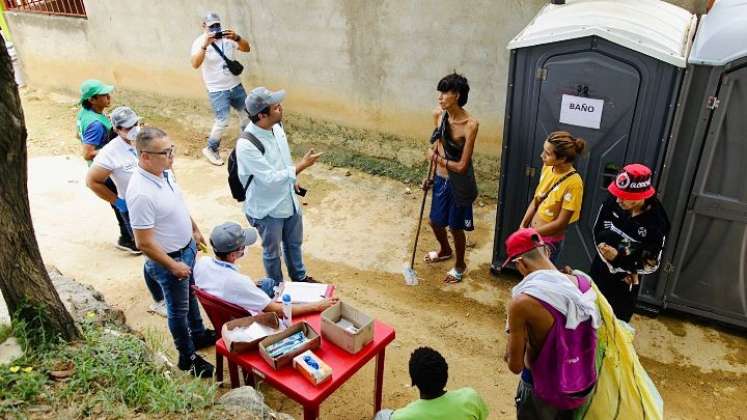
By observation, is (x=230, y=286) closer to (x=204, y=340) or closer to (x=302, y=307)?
(x=302, y=307)

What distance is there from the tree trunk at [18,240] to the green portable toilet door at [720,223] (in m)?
4.28

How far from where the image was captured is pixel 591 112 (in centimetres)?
436

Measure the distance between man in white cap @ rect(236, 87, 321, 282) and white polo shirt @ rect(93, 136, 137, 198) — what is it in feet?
3.31

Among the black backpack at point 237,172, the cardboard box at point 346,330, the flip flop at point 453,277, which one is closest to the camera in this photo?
the cardboard box at point 346,330

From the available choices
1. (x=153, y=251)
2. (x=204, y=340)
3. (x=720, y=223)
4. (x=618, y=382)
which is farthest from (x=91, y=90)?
(x=720, y=223)

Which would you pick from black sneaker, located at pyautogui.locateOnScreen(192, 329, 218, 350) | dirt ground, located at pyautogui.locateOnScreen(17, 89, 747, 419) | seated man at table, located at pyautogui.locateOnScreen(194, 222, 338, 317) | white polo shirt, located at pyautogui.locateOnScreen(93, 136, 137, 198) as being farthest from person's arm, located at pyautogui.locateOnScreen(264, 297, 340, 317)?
white polo shirt, located at pyautogui.locateOnScreen(93, 136, 137, 198)

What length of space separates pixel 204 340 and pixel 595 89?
3.62 meters

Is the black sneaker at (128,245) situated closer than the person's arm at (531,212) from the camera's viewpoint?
No

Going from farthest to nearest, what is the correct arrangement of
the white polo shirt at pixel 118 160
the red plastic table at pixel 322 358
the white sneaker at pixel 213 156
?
the white sneaker at pixel 213 156 < the white polo shirt at pixel 118 160 < the red plastic table at pixel 322 358

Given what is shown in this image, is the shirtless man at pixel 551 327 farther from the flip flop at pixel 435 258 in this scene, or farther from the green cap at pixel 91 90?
the green cap at pixel 91 90

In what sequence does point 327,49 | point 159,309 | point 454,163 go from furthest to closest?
→ point 327,49 → point 159,309 → point 454,163

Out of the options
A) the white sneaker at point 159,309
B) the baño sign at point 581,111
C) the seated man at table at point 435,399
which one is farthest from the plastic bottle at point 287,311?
the baño sign at point 581,111

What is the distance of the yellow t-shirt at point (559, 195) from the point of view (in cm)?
406

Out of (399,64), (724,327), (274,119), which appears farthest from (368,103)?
(724,327)
